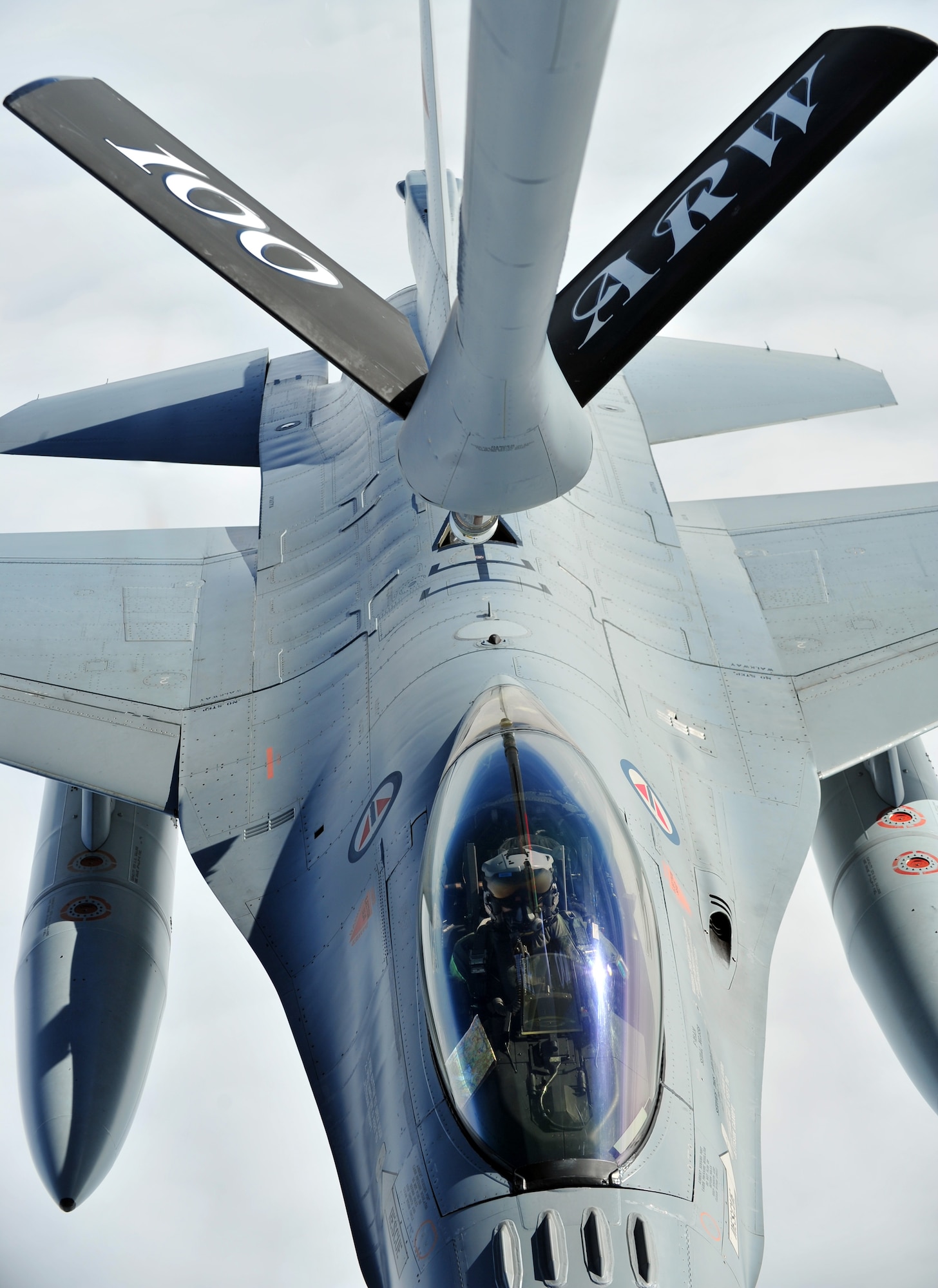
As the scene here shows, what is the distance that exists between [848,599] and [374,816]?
13.8ft

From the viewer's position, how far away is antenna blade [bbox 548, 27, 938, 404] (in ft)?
13.4

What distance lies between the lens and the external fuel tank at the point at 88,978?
6.13m

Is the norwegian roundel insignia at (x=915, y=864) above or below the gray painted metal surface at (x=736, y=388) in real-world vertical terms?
below

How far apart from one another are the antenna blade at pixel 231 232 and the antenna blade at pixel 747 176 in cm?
68

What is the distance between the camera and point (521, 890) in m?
3.96

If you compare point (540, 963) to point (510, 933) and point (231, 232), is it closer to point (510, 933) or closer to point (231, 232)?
point (510, 933)

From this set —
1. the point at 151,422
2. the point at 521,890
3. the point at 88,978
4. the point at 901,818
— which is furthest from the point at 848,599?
the point at 151,422

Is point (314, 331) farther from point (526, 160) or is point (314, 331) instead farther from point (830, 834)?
point (830, 834)

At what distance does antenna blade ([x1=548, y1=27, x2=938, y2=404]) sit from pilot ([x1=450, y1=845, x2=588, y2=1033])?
6.07 ft

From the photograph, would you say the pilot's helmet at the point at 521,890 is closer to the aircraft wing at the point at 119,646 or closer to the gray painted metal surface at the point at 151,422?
the aircraft wing at the point at 119,646

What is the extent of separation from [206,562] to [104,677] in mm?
1623

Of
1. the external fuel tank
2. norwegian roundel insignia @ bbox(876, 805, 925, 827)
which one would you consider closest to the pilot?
the external fuel tank

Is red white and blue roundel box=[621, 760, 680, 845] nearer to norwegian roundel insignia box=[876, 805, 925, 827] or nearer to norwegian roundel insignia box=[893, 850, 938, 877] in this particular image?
norwegian roundel insignia box=[893, 850, 938, 877]

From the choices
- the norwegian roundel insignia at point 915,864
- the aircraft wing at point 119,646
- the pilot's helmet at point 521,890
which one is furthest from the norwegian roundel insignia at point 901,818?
the aircraft wing at point 119,646
